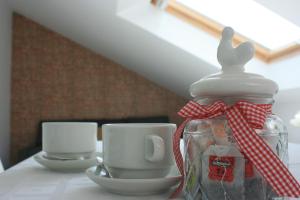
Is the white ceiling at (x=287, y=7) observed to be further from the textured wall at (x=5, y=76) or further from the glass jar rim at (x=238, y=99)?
the textured wall at (x=5, y=76)

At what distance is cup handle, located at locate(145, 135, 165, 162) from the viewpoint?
0.48 m

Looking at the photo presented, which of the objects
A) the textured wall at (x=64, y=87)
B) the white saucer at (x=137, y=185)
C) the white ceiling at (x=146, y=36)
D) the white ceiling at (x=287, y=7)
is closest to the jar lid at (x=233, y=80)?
the white saucer at (x=137, y=185)

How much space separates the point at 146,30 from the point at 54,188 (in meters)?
2.09

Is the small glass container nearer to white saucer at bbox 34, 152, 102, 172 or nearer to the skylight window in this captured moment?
white saucer at bbox 34, 152, 102, 172

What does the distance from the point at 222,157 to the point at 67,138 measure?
0.39 meters

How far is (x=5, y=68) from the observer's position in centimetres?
351

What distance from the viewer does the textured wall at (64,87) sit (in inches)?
153

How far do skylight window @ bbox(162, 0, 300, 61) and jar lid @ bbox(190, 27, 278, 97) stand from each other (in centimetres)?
198

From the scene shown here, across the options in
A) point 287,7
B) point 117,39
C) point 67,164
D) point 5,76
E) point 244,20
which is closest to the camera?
point 67,164

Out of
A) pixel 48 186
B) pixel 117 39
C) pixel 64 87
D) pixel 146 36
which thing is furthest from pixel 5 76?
pixel 48 186

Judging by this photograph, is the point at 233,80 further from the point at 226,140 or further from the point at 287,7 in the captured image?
the point at 287,7

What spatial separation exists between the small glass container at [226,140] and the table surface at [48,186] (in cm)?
10

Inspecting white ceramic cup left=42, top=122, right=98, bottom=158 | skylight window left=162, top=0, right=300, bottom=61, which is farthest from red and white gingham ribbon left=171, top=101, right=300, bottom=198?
skylight window left=162, top=0, right=300, bottom=61

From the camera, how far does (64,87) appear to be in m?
3.99
